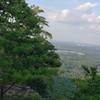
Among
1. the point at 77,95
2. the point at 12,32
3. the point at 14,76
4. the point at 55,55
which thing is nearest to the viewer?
the point at 77,95

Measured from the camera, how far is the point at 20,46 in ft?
79.5

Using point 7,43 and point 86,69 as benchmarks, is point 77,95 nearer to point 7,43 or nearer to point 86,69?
point 86,69

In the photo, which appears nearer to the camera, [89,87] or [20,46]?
[89,87]

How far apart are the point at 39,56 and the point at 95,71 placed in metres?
5.01

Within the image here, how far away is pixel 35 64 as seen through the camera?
24.9 metres

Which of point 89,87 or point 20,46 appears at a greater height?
point 20,46

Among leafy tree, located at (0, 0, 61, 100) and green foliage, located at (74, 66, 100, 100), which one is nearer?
green foliage, located at (74, 66, 100, 100)

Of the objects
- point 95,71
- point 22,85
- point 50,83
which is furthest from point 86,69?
point 22,85

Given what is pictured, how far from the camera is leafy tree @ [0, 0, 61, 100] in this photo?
76.3ft

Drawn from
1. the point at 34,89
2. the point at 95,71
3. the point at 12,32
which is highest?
the point at 12,32

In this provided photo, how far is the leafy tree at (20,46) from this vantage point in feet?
76.3

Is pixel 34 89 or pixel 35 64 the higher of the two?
pixel 35 64

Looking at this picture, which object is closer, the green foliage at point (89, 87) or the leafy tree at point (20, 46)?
the green foliage at point (89, 87)

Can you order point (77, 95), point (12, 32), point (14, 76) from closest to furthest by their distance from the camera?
1. point (77, 95)
2. point (14, 76)
3. point (12, 32)
